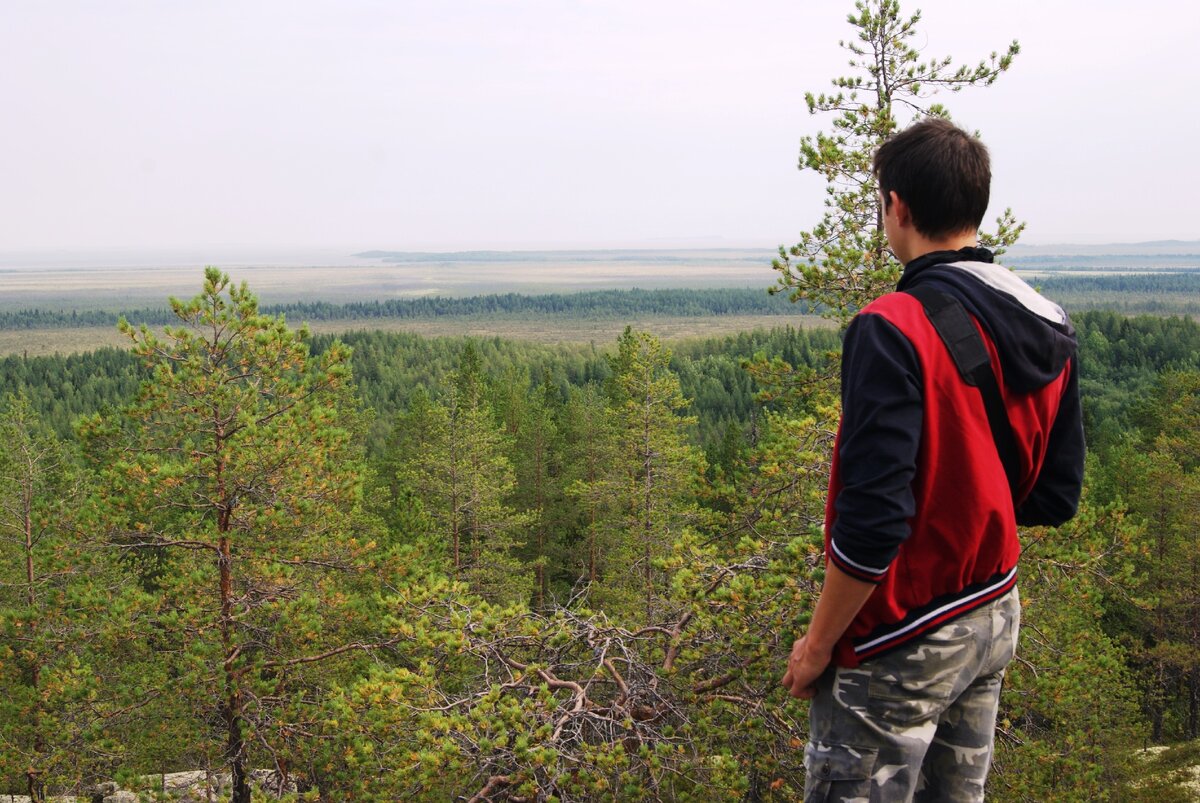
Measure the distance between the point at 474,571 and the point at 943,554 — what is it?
1879 centimetres

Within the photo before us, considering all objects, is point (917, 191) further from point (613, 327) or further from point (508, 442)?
point (613, 327)

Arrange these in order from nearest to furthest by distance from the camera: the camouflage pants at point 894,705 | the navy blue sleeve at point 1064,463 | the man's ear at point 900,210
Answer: the camouflage pants at point 894,705 → the man's ear at point 900,210 → the navy blue sleeve at point 1064,463

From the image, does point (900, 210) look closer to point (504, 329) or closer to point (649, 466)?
point (649, 466)

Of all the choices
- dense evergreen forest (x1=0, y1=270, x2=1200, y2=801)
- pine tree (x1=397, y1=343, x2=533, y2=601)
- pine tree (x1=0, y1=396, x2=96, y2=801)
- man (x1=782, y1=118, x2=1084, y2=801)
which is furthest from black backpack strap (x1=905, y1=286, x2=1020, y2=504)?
pine tree (x1=397, y1=343, x2=533, y2=601)

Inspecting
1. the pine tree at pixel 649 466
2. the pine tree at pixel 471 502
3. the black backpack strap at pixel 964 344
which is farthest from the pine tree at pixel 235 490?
the pine tree at pixel 649 466

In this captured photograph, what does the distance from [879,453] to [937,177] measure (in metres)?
0.89

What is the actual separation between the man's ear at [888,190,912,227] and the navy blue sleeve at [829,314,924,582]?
0.50 metres

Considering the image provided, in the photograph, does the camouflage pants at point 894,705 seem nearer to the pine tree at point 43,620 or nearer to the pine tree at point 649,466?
the pine tree at point 43,620

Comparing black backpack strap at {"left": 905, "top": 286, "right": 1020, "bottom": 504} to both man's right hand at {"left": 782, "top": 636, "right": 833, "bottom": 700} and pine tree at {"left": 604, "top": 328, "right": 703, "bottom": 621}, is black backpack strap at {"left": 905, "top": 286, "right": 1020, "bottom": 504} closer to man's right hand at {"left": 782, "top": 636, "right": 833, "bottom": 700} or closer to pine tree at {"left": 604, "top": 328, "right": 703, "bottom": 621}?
man's right hand at {"left": 782, "top": 636, "right": 833, "bottom": 700}

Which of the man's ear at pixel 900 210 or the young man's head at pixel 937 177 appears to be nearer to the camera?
the young man's head at pixel 937 177

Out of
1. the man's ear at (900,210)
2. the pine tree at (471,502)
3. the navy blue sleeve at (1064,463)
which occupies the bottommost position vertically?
the pine tree at (471,502)

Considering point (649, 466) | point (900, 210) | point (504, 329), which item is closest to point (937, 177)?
point (900, 210)

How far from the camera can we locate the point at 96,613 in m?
10.0

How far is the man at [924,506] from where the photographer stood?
2248 mm
